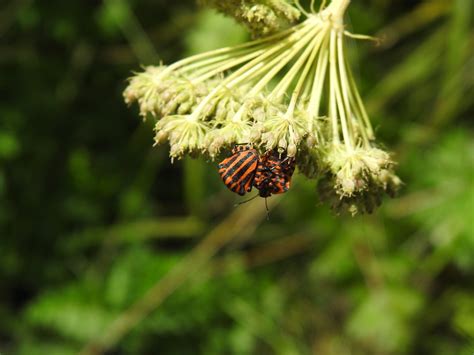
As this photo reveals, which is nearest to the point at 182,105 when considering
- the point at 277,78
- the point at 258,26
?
the point at 258,26

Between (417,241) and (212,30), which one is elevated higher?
(212,30)

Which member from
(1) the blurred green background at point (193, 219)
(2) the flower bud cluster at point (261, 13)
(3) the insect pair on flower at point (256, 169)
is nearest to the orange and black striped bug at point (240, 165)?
(3) the insect pair on flower at point (256, 169)

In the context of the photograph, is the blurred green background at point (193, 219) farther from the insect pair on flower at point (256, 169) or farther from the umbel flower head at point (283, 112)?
the insect pair on flower at point (256, 169)

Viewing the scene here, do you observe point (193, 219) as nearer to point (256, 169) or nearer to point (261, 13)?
point (256, 169)

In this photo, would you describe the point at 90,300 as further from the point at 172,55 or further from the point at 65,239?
the point at 172,55

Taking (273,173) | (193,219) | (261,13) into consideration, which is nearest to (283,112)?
(273,173)

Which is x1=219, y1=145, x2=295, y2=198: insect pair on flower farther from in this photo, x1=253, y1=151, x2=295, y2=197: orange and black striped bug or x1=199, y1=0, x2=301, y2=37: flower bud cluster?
x1=199, y1=0, x2=301, y2=37: flower bud cluster

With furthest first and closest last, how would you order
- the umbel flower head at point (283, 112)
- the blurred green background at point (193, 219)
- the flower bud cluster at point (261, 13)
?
1. the blurred green background at point (193, 219)
2. the flower bud cluster at point (261, 13)
3. the umbel flower head at point (283, 112)
